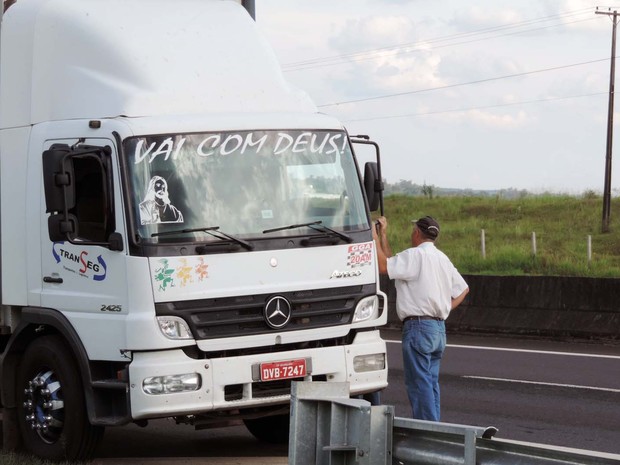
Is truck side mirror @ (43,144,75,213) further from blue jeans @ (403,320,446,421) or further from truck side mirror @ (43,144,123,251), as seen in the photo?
blue jeans @ (403,320,446,421)

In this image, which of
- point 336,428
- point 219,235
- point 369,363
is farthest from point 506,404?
point 336,428

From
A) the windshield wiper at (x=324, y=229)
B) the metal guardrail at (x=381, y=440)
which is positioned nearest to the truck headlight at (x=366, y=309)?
the windshield wiper at (x=324, y=229)

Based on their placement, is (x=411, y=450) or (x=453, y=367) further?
(x=453, y=367)

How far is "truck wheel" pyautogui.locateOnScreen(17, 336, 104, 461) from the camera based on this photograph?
365 inches

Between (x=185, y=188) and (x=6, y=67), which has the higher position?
(x=6, y=67)

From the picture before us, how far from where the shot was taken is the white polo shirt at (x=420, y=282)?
388 inches

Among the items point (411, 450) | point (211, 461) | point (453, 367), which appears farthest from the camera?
point (453, 367)

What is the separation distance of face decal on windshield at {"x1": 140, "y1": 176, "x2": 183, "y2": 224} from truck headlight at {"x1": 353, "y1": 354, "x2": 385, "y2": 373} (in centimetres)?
172

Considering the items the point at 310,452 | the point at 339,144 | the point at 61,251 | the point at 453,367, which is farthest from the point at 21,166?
the point at 453,367

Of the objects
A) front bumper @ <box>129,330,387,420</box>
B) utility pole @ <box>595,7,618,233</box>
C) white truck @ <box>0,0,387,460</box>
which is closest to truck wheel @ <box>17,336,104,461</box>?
white truck @ <box>0,0,387,460</box>

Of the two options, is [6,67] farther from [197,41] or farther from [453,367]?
[453,367]

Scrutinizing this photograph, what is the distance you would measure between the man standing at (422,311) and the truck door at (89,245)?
208 centimetres

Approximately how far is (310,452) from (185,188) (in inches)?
126

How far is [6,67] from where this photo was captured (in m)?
10.0
